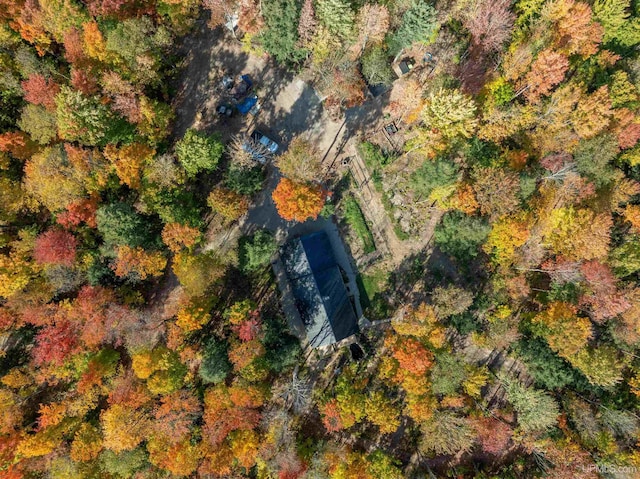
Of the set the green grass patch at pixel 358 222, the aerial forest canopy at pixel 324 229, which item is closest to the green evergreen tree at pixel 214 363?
the aerial forest canopy at pixel 324 229

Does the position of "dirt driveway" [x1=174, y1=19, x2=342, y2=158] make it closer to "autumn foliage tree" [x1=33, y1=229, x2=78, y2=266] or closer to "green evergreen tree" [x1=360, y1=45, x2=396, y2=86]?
"green evergreen tree" [x1=360, y1=45, x2=396, y2=86]

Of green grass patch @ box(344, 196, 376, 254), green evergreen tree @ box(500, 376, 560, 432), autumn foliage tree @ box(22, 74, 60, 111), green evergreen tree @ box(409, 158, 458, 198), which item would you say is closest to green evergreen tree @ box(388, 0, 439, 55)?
green evergreen tree @ box(409, 158, 458, 198)

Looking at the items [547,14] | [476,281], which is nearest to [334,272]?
[476,281]

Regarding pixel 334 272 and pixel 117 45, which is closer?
pixel 117 45

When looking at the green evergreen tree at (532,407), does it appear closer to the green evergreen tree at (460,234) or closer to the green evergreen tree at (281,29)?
the green evergreen tree at (460,234)

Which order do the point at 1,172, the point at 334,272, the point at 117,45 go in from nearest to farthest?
the point at 117,45, the point at 1,172, the point at 334,272

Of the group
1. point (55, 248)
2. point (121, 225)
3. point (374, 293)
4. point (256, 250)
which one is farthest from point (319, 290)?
point (55, 248)

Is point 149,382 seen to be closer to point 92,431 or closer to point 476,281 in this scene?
point 92,431

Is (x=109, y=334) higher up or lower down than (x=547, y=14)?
lower down

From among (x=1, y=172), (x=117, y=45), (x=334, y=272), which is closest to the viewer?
(x=117, y=45)
